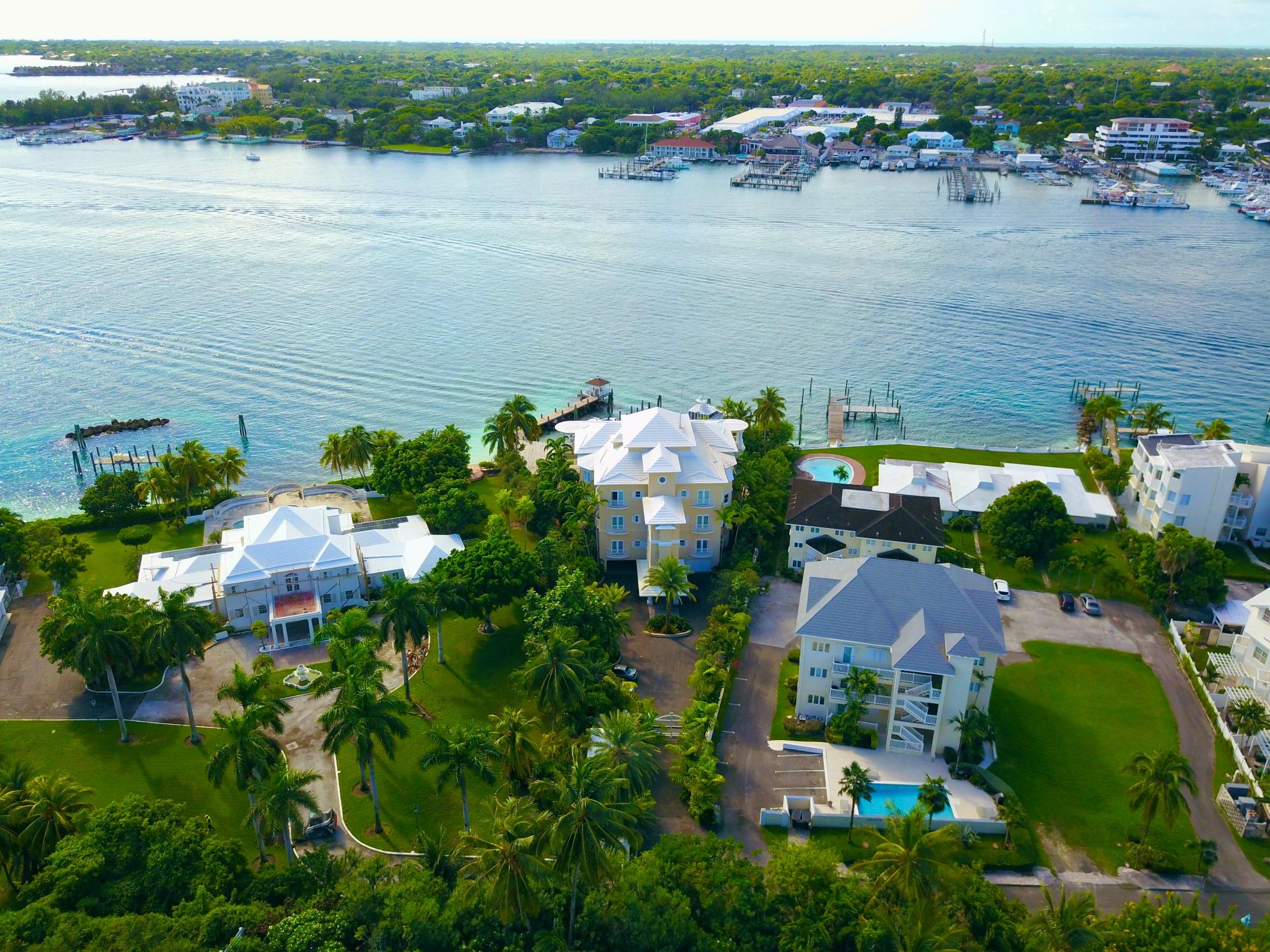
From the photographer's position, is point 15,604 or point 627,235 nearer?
point 15,604

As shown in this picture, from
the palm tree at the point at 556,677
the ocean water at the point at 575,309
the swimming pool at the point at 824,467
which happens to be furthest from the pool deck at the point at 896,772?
the ocean water at the point at 575,309

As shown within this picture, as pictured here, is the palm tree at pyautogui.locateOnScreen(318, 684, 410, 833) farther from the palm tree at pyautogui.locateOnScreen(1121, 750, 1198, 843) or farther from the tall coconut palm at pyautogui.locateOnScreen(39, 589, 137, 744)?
the palm tree at pyautogui.locateOnScreen(1121, 750, 1198, 843)

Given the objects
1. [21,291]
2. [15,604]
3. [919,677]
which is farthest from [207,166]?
[919,677]

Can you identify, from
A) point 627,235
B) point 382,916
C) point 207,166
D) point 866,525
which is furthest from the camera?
point 207,166

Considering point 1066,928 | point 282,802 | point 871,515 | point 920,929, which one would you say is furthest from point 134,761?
point 871,515

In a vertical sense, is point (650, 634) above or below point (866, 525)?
below

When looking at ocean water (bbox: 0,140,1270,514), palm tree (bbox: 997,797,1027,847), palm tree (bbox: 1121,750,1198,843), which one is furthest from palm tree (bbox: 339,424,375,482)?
palm tree (bbox: 1121,750,1198,843)

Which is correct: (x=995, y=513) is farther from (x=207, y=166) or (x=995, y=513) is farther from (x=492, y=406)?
(x=207, y=166)
